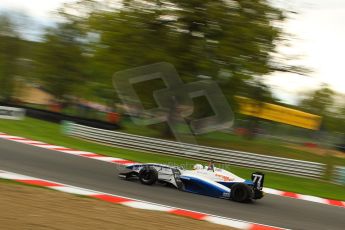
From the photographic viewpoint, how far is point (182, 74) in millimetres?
16312

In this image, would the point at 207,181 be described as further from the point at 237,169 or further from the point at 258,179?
→ the point at 237,169

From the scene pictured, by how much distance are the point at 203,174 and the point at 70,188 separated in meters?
2.51

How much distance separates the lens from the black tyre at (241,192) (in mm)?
8438

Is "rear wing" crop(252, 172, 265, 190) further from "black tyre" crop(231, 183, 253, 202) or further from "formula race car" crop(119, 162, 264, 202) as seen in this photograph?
"black tyre" crop(231, 183, 253, 202)

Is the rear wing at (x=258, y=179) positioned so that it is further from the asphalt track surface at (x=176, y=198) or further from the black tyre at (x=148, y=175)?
the black tyre at (x=148, y=175)

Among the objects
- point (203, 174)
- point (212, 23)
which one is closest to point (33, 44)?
point (212, 23)

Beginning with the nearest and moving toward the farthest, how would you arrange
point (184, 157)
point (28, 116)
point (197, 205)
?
point (197, 205)
point (184, 157)
point (28, 116)

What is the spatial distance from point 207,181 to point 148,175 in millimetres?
1200

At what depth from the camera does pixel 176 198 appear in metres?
8.17

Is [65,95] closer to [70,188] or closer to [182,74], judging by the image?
[182,74]

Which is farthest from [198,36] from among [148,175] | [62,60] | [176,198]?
[62,60]

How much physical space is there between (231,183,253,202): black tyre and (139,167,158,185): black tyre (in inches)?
61.5

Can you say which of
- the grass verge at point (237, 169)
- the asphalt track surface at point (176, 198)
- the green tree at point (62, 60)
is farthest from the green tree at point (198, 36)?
the green tree at point (62, 60)

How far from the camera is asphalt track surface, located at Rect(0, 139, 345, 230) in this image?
7.67 meters
